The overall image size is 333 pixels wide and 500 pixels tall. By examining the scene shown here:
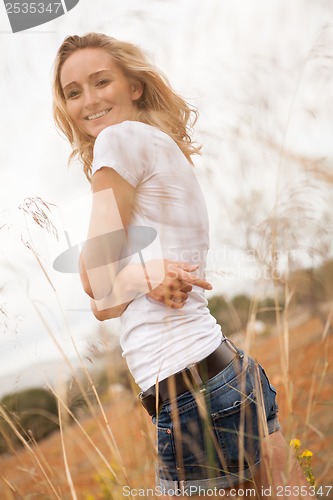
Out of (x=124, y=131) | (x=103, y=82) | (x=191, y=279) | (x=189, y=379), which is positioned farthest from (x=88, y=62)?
(x=189, y=379)

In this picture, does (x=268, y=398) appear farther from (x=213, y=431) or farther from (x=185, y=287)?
(x=185, y=287)

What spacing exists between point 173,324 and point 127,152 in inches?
11.5

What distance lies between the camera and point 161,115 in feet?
3.76

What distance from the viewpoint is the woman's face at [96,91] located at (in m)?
1.12

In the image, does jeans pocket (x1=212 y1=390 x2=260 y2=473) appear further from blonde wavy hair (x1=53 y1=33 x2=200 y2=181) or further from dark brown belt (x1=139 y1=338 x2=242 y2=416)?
blonde wavy hair (x1=53 y1=33 x2=200 y2=181)

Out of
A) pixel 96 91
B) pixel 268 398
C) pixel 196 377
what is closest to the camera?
pixel 196 377

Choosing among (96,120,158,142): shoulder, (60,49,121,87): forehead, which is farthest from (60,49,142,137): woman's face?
(96,120,158,142): shoulder

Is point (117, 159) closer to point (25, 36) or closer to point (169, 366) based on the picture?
point (169, 366)

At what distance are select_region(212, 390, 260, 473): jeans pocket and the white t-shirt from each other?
0.32ft

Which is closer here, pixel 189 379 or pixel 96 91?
pixel 189 379

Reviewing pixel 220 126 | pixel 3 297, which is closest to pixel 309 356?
pixel 220 126

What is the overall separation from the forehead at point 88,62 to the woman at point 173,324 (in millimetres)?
241

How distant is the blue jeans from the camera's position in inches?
35.7

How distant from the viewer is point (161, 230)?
953 mm
